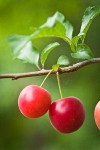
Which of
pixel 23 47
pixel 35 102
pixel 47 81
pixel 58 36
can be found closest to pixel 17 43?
pixel 23 47

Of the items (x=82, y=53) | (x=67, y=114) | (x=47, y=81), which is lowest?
(x=67, y=114)

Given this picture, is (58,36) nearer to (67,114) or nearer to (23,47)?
(23,47)

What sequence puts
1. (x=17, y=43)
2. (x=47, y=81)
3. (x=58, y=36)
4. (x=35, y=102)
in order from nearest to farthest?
(x=17, y=43) < (x=58, y=36) < (x=35, y=102) < (x=47, y=81)

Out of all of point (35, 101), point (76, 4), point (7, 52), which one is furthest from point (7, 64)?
point (35, 101)

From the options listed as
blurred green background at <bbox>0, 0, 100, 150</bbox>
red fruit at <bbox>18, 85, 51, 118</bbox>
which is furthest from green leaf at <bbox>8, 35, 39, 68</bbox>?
blurred green background at <bbox>0, 0, 100, 150</bbox>

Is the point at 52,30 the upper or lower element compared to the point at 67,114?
upper

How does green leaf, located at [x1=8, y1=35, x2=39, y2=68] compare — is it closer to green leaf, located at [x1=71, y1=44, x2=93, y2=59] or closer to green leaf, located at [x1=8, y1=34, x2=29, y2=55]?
green leaf, located at [x1=8, y1=34, x2=29, y2=55]

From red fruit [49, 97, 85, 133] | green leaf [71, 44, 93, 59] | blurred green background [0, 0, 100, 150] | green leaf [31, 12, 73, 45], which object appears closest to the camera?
green leaf [31, 12, 73, 45]
